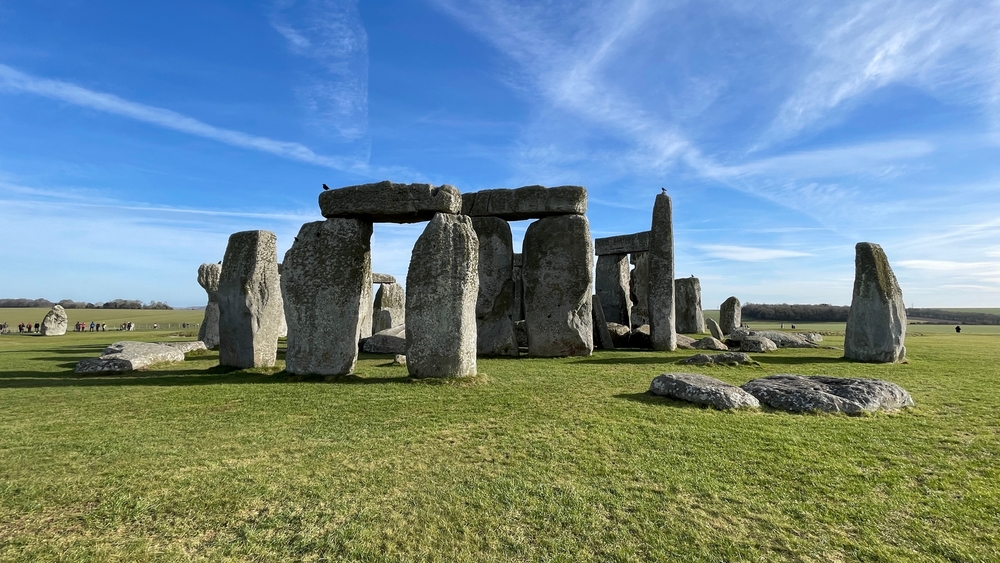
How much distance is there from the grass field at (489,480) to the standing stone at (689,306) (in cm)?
1482

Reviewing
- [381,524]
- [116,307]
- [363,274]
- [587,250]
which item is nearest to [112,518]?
[381,524]

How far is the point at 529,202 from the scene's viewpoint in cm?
1262

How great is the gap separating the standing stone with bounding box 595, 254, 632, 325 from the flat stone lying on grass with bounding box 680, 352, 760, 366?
911 centimetres

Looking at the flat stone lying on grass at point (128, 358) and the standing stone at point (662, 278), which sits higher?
the standing stone at point (662, 278)

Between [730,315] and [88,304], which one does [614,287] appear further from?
[88,304]

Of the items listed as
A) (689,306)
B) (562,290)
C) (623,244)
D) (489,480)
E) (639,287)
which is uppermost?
(623,244)

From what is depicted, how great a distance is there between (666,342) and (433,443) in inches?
418

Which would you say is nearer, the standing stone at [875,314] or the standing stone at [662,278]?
the standing stone at [875,314]

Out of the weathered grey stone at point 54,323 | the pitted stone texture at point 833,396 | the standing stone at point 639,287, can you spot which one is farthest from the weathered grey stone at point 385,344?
the weathered grey stone at point 54,323

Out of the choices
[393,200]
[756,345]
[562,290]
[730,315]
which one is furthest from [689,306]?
[393,200]

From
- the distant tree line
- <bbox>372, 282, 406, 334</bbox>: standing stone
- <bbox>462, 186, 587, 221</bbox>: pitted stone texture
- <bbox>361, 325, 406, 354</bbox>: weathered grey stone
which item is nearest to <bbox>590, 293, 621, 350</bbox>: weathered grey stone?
<bbox>462, 186, 587, 221</bbox>: pitted stone texture

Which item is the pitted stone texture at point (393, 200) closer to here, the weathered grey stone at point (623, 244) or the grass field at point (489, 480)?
the grass field at point (489, 480)

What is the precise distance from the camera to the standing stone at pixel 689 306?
848 inches

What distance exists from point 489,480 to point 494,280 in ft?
30.7
